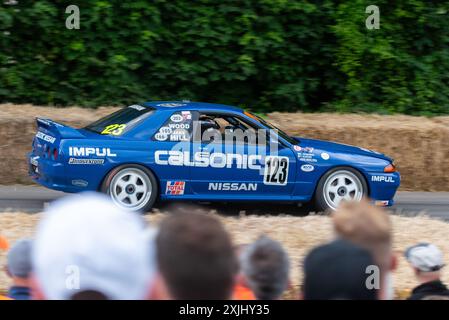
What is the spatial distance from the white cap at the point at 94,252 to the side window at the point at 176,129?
7038 millimetres

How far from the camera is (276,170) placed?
10539 millimetres

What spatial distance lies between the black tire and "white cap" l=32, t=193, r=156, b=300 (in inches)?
266

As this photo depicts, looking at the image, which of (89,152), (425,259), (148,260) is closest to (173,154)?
(89,152)

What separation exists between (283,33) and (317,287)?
43.5ft

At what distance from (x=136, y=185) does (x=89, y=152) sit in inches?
26.1

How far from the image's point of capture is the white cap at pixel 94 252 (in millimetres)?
3119

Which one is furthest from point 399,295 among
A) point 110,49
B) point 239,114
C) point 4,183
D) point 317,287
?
point 110,49

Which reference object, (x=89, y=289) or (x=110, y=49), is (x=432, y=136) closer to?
(x=110, y=49)

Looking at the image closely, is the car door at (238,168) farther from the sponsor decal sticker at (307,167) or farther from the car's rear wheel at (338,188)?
the car's rear wheel at (338,188)

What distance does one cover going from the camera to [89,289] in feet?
10.6

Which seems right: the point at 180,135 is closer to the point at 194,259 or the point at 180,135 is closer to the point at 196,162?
the point at 196,162

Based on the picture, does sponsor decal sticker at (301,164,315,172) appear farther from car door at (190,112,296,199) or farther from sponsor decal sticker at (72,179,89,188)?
sponsor decal sticker at (72,179,89,188)

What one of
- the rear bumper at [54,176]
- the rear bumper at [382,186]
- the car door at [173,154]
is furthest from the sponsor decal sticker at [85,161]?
the rear bumper at [382,186]

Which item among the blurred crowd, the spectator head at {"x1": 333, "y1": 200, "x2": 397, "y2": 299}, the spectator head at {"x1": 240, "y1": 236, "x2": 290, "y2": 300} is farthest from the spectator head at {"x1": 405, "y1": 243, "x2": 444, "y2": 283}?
the blurred crowd
